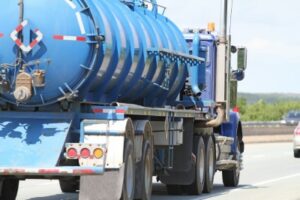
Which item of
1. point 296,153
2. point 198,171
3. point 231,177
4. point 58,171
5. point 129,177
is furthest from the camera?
point 296,153

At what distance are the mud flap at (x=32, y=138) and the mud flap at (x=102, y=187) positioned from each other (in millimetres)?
536

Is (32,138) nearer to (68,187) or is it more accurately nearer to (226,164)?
(68,187)

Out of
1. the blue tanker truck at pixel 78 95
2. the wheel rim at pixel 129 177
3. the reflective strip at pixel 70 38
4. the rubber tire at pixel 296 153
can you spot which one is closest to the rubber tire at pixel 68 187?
the blue tanker truck at pixel 78 95

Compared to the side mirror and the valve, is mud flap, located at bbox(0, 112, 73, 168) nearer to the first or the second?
the valve

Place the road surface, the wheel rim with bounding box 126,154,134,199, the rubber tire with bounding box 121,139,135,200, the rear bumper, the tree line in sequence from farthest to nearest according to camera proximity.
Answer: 1. the tree line
2. the road surface
3. the wheel rim with bounding box 126,154,134,199
4. the rubber tire with bounding box 121,139,135,200
5. the rear bumper

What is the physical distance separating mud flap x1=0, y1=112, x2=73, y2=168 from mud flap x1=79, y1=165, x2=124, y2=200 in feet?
1.76

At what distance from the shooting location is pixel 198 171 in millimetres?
18766

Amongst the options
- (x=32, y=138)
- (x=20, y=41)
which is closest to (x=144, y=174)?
(x=32, y=138)

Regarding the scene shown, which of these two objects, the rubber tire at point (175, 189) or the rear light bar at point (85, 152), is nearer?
the rear light bar at point (85, 152)

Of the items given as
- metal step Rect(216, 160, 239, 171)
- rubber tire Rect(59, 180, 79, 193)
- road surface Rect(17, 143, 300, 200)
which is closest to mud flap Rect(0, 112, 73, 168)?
road surface Rect(17, 143, 300, 200)

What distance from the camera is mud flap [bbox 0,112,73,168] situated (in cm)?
1327

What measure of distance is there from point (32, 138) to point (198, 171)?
5.89 meters

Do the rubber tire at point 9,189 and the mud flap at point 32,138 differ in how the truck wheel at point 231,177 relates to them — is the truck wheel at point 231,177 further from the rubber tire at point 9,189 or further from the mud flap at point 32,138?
the mud flap at point 32,138

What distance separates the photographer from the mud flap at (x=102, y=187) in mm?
13336
